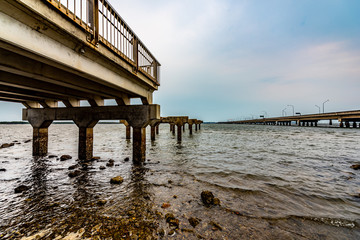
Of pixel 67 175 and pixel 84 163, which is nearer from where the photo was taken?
pixel 67 175

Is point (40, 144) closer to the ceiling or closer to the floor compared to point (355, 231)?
closer to the ceiling

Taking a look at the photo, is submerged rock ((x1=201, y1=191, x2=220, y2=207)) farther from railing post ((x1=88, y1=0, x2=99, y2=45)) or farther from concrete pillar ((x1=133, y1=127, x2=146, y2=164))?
railing post ((x1=88, y1=0, x2=99, y2=45))

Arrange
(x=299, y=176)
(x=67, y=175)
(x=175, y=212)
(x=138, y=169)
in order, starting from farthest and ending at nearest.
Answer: (x=138, y=169), (x=299, y=176), (x=67, y=175), (x=175, y=212)

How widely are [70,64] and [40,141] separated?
27.5 feet

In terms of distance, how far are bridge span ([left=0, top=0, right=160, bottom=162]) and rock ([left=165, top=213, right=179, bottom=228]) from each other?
4.34 m

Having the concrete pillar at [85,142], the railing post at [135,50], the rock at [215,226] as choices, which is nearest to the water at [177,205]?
the rock at [215,226]

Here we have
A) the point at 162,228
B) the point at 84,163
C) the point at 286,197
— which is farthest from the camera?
the point at 84,163

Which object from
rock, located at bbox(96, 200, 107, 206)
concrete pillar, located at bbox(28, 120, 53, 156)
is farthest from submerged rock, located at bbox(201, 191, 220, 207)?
concrete pillar, located at bbox(28, 120, 53, 156)

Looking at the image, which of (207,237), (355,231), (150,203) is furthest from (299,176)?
(150,203)

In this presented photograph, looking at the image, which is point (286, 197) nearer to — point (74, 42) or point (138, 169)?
point (138, 169)

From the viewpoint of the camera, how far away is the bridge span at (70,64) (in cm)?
287

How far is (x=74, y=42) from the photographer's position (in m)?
3.82

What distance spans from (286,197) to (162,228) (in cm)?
397

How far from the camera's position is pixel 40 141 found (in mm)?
9320
